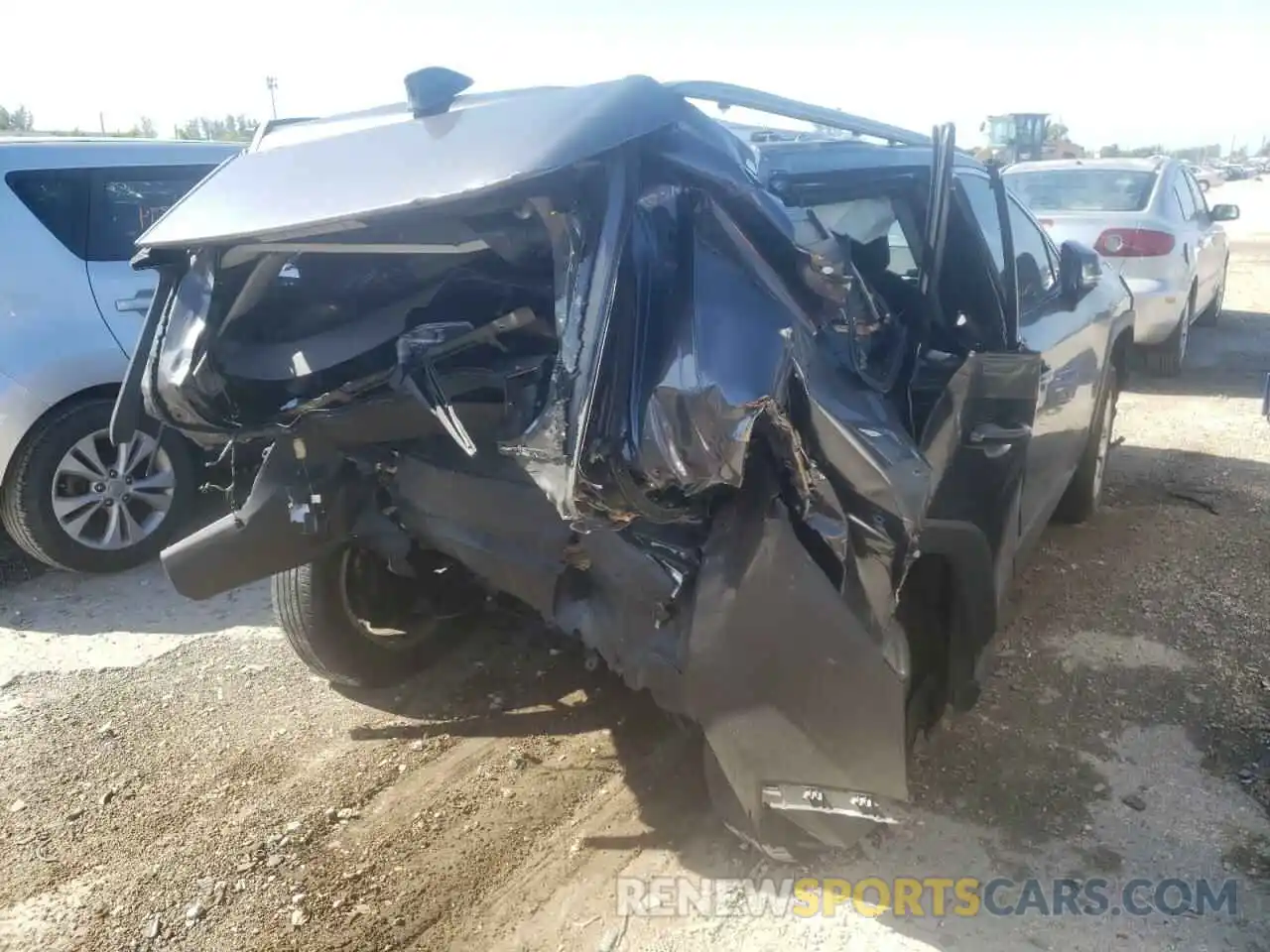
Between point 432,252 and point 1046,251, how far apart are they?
2927 millimetres

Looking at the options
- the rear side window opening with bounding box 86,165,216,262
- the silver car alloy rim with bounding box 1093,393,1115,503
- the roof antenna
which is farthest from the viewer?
the silver car alloy rim with bounding box 1093,393,1115,503

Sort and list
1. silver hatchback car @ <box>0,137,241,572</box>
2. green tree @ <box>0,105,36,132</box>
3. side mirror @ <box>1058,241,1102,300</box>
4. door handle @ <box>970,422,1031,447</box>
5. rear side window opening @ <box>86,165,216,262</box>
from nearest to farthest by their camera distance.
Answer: door handle @ <box>970,422,1031,447</box>
side mirror @ <box>1058,241,1102,300</box>
silver hatchback car @ <box>0,137,241,572</box>
rear side window opening @ <box>86,165,216,262</box>
green tree @ <box>0,105,36,132</box>

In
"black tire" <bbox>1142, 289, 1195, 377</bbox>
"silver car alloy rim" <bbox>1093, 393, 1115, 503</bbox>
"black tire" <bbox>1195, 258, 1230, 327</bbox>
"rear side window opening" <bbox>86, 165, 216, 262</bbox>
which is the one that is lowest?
"black tire" <bbox>1195, 258, 1230, 327</bbox>

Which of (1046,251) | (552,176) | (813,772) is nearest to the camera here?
(552,176)

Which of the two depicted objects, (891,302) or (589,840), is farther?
(891,302)

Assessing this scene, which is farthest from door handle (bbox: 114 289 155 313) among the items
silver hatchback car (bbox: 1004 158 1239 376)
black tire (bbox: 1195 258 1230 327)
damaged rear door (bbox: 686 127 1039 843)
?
black tire (bbox: 1195 258 1230 327)

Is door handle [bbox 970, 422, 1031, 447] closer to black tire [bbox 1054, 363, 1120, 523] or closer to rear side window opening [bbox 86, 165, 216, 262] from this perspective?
black tire [bbox 1054, 363, 1120, 523]

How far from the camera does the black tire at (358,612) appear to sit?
344 cm

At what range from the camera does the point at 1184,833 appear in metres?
2.84

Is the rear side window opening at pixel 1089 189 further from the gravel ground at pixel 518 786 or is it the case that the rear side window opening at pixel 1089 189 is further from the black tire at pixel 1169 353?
the gravel ground at pixel 518 786

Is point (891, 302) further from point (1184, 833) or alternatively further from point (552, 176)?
point (1184, 833)

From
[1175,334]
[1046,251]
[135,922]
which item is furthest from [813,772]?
[1175,334]

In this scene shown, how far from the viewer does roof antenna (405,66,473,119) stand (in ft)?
8.33

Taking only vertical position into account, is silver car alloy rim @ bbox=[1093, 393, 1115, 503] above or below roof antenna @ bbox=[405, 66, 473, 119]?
below
